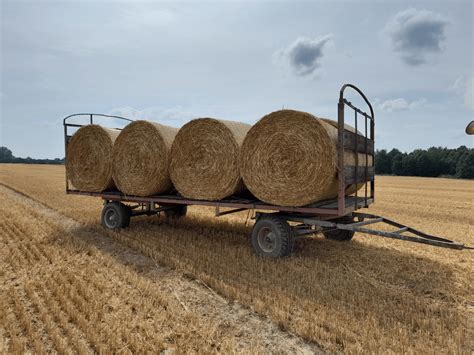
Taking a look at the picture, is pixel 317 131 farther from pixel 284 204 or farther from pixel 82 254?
pixel 82 254

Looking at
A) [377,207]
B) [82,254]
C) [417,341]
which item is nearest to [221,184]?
[82,254]

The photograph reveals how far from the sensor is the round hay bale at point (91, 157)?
902 centimetres

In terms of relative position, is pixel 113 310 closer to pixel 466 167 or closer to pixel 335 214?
pixel 335 214

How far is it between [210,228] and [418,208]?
32.4 ft

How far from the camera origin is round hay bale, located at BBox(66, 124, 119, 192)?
9023 mm

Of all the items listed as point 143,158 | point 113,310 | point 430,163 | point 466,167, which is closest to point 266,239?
point 113,310

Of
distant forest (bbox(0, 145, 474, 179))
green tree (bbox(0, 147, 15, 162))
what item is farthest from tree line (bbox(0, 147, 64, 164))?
distant forest (bbox(0, 145, 474, 179))

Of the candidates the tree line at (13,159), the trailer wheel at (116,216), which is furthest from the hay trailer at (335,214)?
the tree line at (13,159)

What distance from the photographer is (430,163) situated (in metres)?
70.9

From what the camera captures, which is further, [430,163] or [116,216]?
[430,163]

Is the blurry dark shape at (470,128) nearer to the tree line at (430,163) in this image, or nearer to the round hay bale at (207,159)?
the round hay bale at (207,159)

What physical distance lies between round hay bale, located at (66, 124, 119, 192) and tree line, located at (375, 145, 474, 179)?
228 feet

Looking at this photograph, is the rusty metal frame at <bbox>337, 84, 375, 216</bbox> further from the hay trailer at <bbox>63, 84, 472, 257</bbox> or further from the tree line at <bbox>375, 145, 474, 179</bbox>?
the tree line at <bbox>375, 145, 474, 179</bbox>

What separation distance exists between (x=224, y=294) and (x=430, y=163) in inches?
3009
